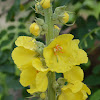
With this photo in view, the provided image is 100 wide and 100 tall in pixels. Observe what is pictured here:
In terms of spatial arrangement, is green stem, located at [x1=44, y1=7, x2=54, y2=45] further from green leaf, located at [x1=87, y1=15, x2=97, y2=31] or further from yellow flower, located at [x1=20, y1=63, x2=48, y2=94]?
green leaf, located at [x1=87, y1=15, x2=97, y2=31]

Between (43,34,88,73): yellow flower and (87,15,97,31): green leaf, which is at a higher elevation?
(43,34,88,73): yellow flower

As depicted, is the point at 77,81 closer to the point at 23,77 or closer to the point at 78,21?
the point at 23,77

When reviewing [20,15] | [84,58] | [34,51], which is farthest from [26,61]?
[20,15]

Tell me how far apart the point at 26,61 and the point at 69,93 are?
0.95ft

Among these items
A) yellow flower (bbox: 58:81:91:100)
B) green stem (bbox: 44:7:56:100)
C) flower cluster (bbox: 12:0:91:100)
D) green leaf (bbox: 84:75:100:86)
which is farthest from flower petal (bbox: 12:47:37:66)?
green leaf (bbox: 84:75:100:86)

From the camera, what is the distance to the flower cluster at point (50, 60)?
1.10 meters

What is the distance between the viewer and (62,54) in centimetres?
118

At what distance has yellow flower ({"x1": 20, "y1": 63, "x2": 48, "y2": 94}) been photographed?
1.09 m

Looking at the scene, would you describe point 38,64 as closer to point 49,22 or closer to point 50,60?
point 50,60

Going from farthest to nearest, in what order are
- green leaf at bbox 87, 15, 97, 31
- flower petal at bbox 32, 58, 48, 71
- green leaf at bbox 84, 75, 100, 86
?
green leaf at bbox 87, 15, 97, 31 < green leaf at bbox 84, 75, 100, 86 < flower petal at bbox 32, 58, 48, 71

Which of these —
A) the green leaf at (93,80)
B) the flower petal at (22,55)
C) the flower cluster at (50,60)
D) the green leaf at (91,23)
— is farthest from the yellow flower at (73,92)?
the green leaf at (91,23)

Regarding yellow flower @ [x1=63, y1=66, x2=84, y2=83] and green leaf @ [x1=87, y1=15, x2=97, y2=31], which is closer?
yellow flower @ [x1=63, y1=66, x2=84, y2=83]

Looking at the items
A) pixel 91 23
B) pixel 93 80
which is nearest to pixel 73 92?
pixel 93 80

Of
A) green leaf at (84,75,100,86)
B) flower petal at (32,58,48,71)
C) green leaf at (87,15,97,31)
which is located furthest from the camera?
green leaf at (87,15,97,31)
